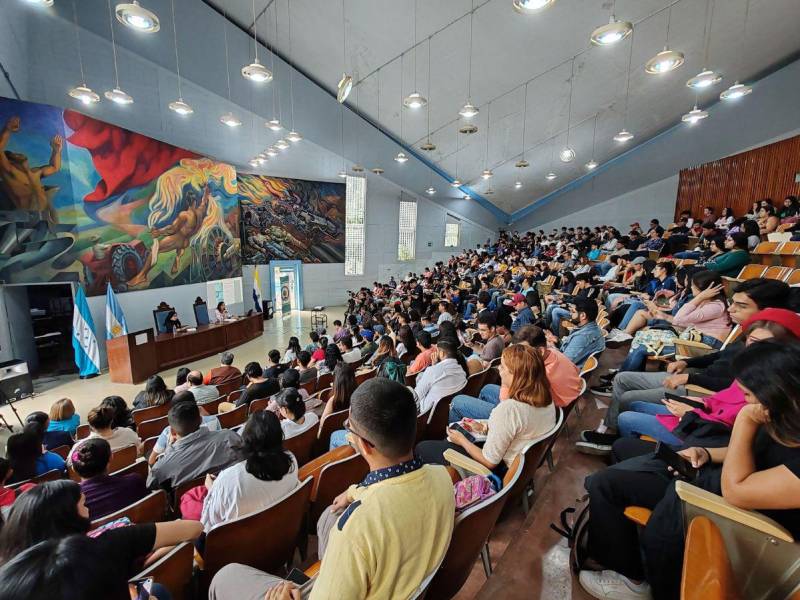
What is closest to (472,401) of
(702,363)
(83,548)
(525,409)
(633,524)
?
(525,409)

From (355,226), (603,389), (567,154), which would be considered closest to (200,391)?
(603,389)

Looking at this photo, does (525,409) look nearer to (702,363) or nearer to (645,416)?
(645,416)

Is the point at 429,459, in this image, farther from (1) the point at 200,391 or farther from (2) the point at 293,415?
(1) the point at 200,391

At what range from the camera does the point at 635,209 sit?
46.1 feet

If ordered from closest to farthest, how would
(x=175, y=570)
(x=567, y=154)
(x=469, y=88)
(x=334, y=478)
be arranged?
(x=175, y=570), (x=334, y=478), (x=469, y=88), (x=567, y=154)

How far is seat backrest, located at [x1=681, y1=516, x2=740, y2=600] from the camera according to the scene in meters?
1.03

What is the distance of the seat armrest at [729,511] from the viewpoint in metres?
1.12

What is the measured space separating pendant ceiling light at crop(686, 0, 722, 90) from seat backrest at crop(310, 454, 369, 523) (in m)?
6.86

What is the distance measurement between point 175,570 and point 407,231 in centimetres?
1700

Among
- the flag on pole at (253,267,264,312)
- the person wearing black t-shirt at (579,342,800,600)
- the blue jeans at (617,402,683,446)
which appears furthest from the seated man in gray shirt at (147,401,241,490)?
the flag on pole at (253,267,264,312)

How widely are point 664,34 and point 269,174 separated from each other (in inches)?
483

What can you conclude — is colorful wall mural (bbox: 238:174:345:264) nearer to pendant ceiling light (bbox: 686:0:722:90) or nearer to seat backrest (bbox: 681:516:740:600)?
pendant ceiling light (bbox: 686:0:722:90)

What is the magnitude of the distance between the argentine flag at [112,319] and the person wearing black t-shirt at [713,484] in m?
9.60

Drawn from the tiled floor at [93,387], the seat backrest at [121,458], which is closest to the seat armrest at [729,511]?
the seat backrest at [121,458]
